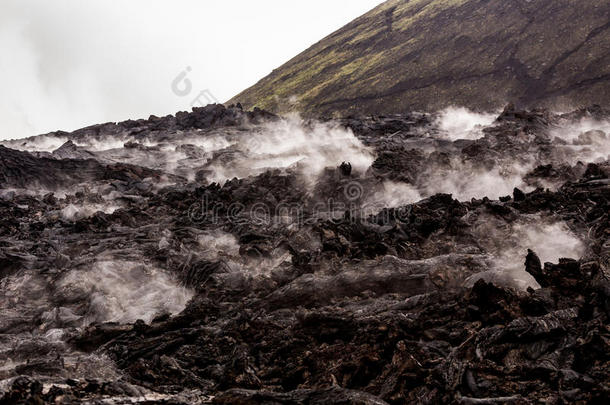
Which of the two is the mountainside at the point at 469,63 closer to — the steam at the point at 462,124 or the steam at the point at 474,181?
the steam at the point at 462,124

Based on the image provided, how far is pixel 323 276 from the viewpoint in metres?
11.0

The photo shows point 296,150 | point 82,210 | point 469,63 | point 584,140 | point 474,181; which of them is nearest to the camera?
point 474,181

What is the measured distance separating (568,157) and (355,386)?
18.4 meters

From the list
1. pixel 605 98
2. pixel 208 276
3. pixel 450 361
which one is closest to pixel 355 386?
pixel 450 361

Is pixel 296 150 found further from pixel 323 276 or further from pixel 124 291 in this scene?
pixel 323 276

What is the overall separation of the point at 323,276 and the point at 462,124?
1038 inches

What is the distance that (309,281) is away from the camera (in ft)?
35.0

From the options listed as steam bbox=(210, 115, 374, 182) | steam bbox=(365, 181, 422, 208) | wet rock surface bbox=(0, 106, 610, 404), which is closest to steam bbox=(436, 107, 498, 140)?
wet rock surface bbox=(0, 106, 610, 404)

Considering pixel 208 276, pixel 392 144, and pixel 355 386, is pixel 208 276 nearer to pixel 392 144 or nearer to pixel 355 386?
pixel 355 386

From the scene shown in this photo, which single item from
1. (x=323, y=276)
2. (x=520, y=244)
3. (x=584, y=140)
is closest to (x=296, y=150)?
(x=584, y=140)

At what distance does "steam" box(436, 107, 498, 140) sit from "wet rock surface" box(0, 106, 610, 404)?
514 millimetres

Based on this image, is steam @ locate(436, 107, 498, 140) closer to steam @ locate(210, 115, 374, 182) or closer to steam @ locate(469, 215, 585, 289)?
steam @ locate(210, 115, 374, 182)

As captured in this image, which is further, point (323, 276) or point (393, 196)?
point (393, 196)

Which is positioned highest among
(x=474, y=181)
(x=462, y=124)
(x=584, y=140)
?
(x=462, y=124)
